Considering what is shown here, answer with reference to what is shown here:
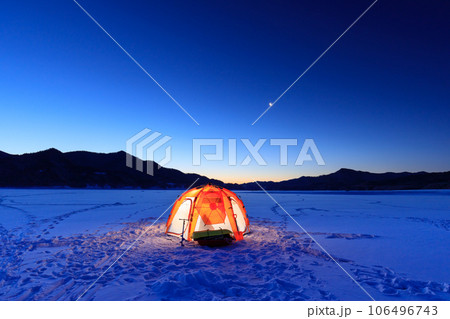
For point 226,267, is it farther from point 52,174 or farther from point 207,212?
point 52,174

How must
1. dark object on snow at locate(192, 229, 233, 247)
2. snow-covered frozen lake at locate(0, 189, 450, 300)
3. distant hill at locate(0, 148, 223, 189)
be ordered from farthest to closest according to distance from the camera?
1. distant hill at locate(0, 148, 223, 189)
2. dark object on snow at locate(192, 229, 233, 247)
3. snow-covered frozen lake at locate(0, 189, 450, 300)

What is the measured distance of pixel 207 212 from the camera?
8711mm

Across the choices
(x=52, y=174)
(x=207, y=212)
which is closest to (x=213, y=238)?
(x=207, y=212)

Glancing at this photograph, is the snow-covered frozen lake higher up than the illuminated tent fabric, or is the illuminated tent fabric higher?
the illuminated tent fabric

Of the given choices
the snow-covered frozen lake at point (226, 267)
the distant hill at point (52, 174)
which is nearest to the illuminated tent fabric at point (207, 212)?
the snow-covered frozen lake at point (226, 267)

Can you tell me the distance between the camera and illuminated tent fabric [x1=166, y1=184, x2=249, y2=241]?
8.34m

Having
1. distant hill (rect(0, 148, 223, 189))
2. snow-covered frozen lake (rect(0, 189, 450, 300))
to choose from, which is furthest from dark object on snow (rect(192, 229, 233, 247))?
distant hill (rect(0, 148, 223, 189))

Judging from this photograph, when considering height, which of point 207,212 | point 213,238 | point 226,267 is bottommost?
point 226,267

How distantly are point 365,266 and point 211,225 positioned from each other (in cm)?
502

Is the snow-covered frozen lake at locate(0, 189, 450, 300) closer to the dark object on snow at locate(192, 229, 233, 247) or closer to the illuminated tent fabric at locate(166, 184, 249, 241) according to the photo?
the dark object on snow at locate(192, 229, 233, 247)

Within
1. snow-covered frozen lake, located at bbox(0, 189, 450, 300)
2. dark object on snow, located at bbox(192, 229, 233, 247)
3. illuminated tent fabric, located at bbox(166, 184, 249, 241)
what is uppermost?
illuminated tent fabric, located at bbox(166, 184, 249, 241)

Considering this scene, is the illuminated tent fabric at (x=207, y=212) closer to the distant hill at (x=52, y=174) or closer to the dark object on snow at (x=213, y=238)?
the dark object on snow at (x=213, y=238)
